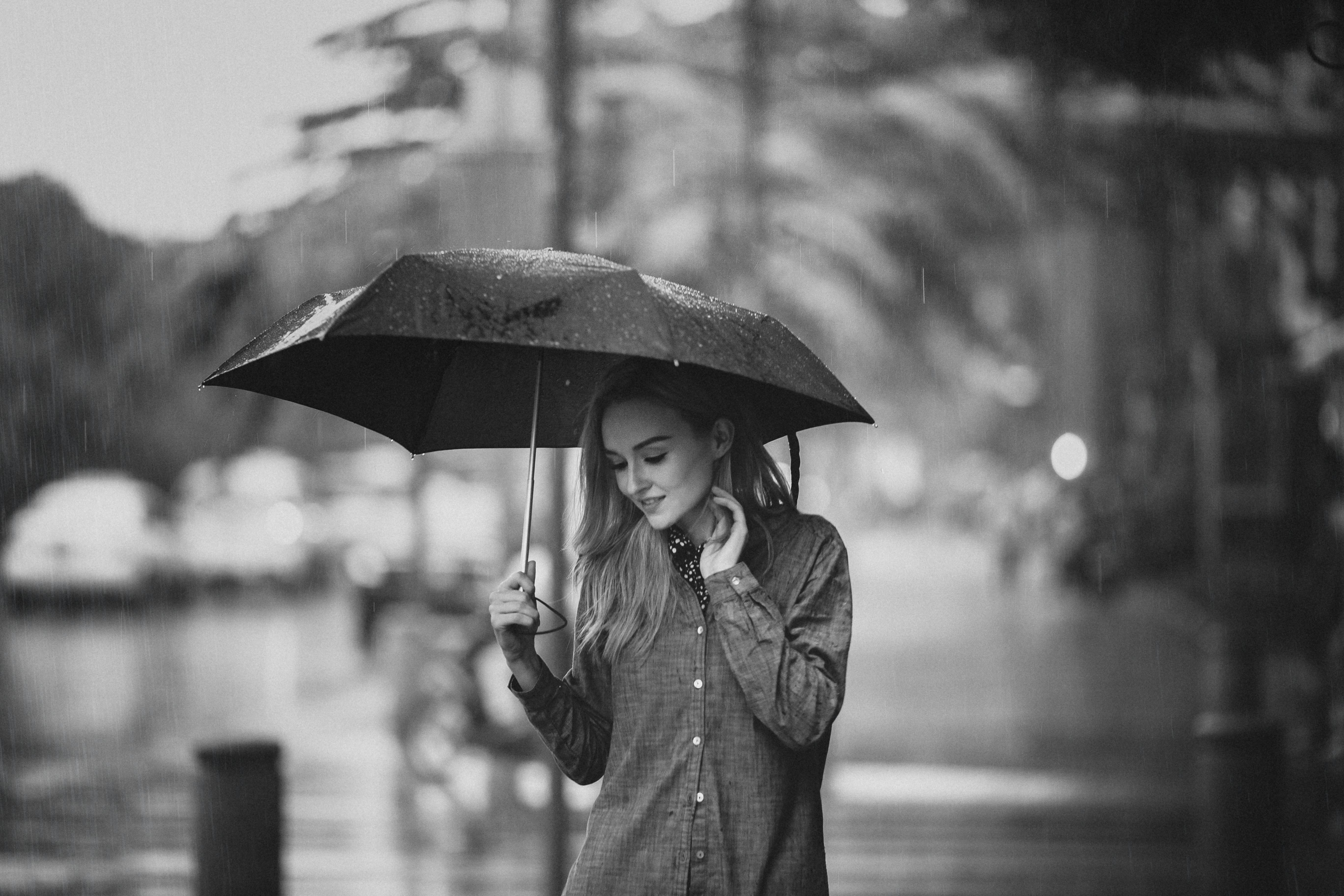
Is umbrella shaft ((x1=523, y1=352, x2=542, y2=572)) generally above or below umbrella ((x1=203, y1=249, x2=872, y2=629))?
below

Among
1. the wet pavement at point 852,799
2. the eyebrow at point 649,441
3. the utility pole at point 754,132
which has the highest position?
the utility pole at point 754,132

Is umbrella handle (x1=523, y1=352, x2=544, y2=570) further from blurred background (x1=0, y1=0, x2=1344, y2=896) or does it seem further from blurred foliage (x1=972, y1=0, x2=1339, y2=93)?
blurred foliage (x1=972, y1=0, x2=1339, y2=93)

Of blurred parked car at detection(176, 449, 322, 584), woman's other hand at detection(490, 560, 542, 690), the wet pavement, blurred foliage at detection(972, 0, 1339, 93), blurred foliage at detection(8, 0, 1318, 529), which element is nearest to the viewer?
woman's other hand at detection(490, 560, 542, 690)

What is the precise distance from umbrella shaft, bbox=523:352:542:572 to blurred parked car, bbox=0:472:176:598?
65.2 feet

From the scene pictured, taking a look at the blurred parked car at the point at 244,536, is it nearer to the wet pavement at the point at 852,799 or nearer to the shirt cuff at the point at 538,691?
the wet pavement at the point at 852,799

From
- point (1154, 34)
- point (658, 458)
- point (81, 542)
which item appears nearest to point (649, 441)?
point (658, 458)

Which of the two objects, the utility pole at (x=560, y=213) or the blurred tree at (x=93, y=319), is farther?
the blurred tree at (x=93, y=319)

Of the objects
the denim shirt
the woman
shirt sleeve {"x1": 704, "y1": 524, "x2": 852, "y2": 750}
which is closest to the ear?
the woman

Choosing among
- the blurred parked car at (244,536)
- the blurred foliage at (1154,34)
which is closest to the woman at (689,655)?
the blurred foliage at (1154,34)

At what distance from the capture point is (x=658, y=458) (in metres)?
3.21

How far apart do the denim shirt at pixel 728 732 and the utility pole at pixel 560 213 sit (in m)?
2.91

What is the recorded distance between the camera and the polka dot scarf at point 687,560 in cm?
323

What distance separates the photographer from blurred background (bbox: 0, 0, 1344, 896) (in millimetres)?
7961

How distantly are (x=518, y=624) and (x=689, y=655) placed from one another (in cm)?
33
